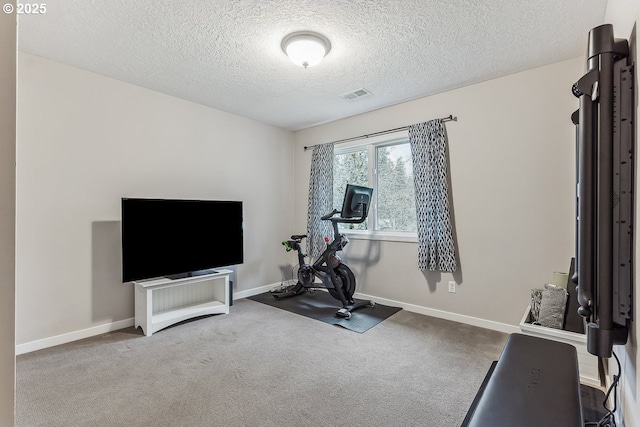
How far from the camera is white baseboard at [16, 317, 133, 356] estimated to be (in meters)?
2.62

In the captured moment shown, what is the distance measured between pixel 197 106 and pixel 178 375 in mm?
3078

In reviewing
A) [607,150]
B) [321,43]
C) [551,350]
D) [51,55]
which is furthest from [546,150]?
[51,55]

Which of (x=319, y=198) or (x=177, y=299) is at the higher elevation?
(x=319, y=198)

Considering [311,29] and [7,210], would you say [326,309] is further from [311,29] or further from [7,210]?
[7,210]

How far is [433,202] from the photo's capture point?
133 inches

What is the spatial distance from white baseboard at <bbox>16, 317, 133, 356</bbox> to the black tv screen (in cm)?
61

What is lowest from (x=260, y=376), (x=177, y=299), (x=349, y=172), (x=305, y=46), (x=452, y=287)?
(x=260, y=376)

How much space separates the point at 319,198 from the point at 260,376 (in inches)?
109

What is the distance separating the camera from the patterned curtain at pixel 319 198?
449cm

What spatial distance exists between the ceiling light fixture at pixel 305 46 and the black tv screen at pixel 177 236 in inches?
78.3

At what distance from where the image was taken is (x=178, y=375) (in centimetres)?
225

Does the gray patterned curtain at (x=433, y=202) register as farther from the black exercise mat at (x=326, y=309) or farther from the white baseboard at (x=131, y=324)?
the black exercise mat at (x=326, y=309)

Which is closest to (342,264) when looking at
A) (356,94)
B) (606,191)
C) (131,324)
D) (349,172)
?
(349,172)

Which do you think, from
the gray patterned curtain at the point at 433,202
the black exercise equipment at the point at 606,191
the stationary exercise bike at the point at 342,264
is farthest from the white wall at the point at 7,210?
the gray patterned curtain at the point at 433,202
